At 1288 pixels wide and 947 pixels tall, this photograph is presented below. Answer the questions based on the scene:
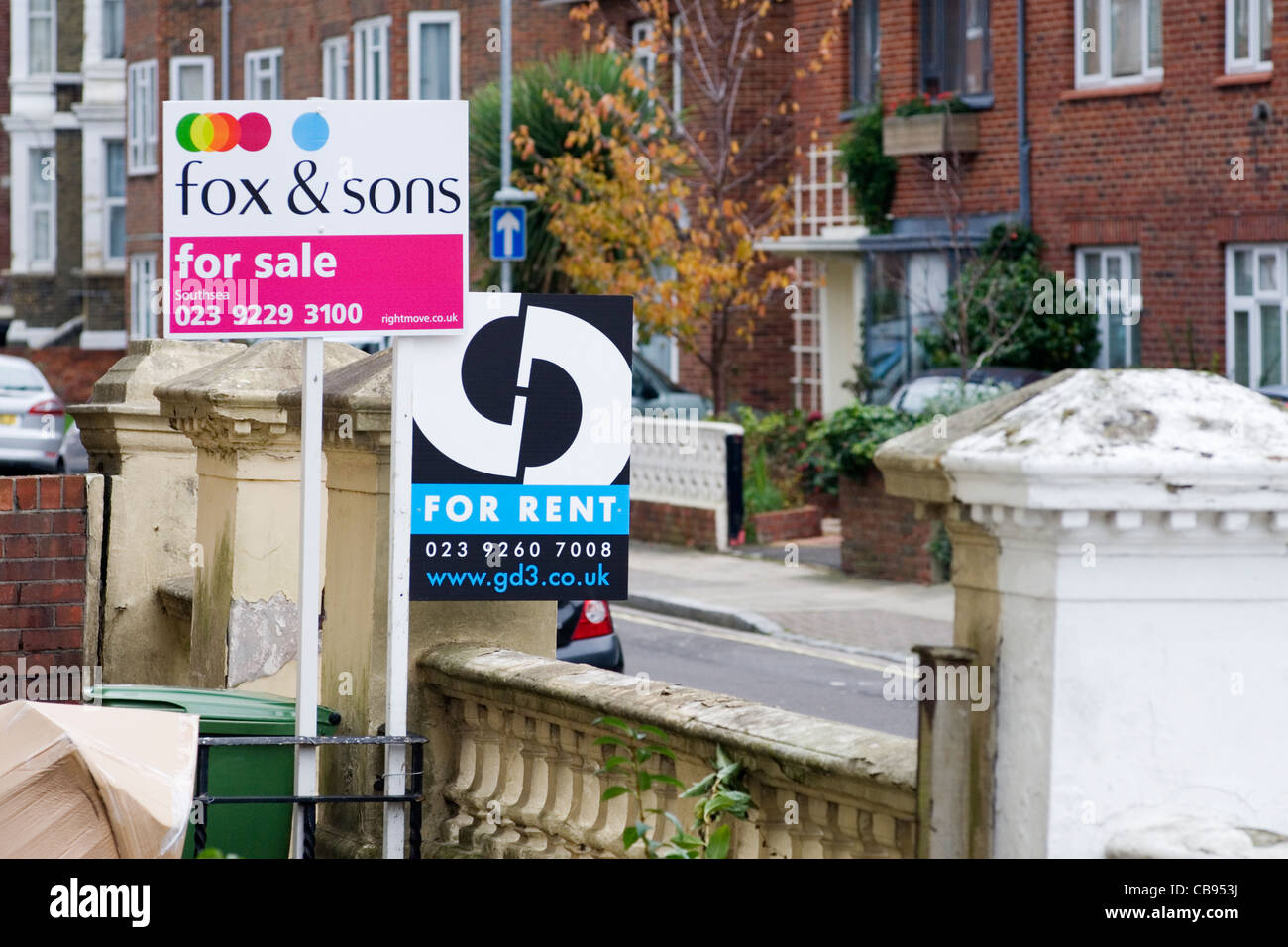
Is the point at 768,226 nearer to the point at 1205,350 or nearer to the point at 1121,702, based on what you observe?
the point at 1205,350

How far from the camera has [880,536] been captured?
16.8m

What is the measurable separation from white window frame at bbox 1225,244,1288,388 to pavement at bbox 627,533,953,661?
13.1ft

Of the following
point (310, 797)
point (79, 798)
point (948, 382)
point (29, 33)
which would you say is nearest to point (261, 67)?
point (29, 33)

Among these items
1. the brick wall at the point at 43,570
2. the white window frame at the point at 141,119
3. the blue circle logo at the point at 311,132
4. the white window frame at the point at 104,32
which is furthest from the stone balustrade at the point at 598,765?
the white window frame at the point at 104,32

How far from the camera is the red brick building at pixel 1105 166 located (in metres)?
18.1

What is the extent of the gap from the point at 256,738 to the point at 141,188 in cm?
3721

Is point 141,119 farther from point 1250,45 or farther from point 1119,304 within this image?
point 1250,45

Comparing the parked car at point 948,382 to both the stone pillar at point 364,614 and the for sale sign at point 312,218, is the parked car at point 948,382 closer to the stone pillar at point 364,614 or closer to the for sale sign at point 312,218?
the stone pillar at point 364,614

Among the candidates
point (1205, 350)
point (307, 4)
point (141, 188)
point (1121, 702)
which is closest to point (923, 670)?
point (1121, 702)

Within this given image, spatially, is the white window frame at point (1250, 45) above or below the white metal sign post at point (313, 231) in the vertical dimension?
above

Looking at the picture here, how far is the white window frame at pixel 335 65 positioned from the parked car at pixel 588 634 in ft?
83.6

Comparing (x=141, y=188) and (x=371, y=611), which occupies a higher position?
(x=141, y=188)

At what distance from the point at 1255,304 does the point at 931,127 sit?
15.2 ft

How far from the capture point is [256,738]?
5.20 m
